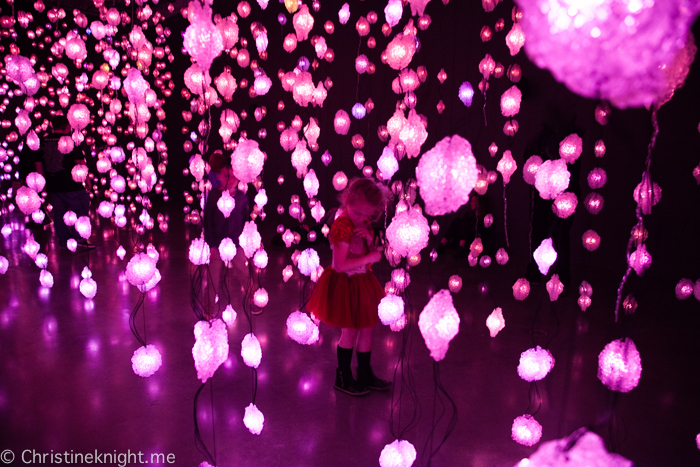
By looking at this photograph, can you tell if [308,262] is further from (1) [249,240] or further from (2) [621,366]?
(2) [621,366]

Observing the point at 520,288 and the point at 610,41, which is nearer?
the point at 610,41

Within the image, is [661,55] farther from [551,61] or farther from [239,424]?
[239,424]

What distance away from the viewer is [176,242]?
19.9 feet

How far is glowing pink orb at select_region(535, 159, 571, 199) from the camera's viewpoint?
2.12 meters

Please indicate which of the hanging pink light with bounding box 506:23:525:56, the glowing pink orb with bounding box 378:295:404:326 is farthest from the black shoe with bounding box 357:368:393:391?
the hanging pink light with bounding box 506:23:525:56

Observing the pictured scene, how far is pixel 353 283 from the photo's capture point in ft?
7.11

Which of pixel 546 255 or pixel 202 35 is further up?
pixel 202 35

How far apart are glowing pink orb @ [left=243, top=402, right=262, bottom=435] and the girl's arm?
0.72 metres

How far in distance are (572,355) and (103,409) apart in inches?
104

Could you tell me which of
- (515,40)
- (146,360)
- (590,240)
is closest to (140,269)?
(146,360)

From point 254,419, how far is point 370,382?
27.5 inches

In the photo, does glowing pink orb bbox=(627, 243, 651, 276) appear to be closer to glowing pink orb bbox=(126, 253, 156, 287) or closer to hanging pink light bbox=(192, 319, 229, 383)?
hanging pink light bbox=(192, 319, 229, 383)

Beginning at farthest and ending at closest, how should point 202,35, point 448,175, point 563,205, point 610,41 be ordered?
point 563,205, point 202,35, point 448,175, point 610,41

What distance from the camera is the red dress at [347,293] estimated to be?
2.10m
